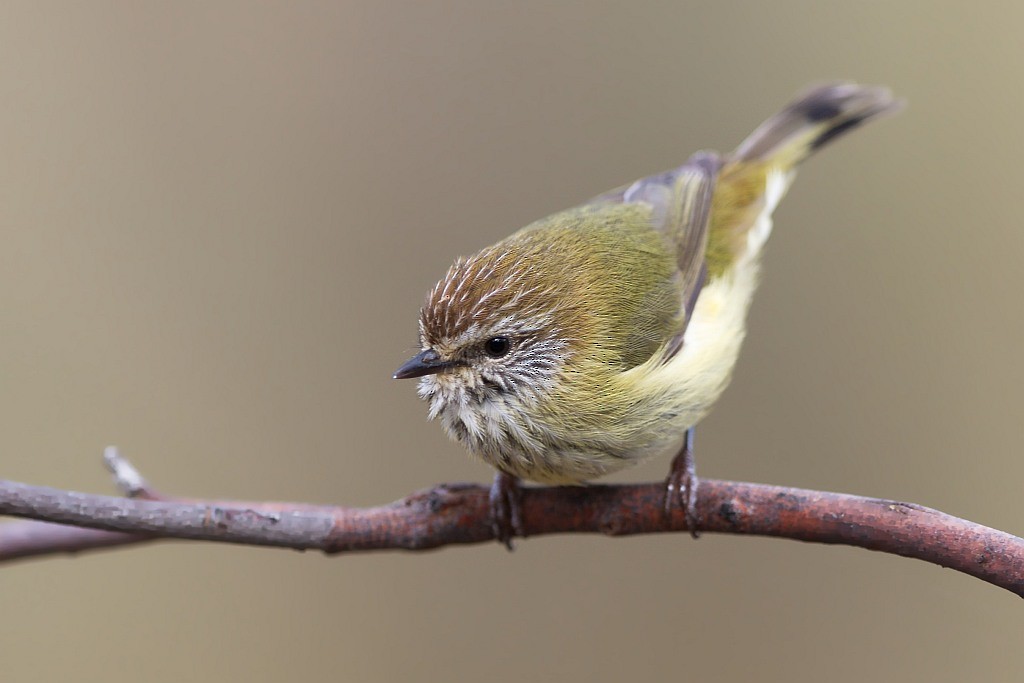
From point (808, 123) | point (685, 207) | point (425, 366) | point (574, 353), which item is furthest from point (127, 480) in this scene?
point (808, 123)

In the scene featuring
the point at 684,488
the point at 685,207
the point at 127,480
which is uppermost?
the point at 685,207

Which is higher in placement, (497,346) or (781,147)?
(781,147)

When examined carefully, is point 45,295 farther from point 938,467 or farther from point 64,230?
point 938,467

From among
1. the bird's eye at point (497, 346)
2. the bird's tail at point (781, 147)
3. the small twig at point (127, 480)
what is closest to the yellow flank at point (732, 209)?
the bird's tail at point (781, 147)

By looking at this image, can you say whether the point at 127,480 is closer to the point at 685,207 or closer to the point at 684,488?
the point at 684,488

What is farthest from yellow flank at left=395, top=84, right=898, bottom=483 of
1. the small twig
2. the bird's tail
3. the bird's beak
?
the small twig

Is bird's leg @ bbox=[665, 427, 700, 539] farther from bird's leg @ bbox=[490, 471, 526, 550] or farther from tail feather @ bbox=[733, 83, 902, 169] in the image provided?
tail feather @ bbox=[733, 83, 902, 169]

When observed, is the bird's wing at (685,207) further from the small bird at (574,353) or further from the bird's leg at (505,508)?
the bird's leg at (505,508)
